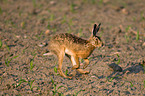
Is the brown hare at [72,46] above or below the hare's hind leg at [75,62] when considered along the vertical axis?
above

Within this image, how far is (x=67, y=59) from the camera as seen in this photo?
19.3 feet

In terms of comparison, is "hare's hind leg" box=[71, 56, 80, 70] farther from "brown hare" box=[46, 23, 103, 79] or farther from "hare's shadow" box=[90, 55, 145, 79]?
"hare's shadow" box=[90, 55, 145, 79]

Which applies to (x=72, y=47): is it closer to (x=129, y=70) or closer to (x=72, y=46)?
(x=72, y=46)

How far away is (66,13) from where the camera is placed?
8789 millimetres

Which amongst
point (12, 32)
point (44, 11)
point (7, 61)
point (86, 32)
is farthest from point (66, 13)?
point (7, 61)

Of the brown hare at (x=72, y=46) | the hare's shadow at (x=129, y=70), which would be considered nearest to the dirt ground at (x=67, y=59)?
the hare's shadow at (x=129, y=70)

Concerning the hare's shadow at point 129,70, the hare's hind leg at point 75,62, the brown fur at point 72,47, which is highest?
the brown fur at point 72,47

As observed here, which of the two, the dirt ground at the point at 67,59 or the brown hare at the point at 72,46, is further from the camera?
the brown hare at the point at 72,46

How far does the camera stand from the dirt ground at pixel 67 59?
462 cm

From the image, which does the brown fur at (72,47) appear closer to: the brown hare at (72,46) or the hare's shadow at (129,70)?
the brown hare at (72,46)

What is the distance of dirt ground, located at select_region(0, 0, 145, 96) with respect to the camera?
462cm

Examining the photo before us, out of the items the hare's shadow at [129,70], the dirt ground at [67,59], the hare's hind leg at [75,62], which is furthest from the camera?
the hare's shadow at [129,70]

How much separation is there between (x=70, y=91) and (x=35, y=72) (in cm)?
107

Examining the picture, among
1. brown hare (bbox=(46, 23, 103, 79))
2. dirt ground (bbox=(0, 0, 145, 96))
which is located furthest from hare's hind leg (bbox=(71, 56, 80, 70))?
dirt ground (bbox=(0, 0, 145, 96))
